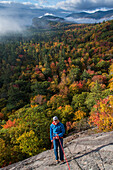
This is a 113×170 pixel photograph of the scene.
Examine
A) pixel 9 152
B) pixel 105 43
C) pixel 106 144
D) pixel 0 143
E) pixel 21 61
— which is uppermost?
pixel 105 43

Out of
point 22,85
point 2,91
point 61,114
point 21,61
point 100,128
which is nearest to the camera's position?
point 100,128

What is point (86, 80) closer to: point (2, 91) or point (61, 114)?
point (61, 114)

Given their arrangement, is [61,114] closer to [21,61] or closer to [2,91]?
[2,91]

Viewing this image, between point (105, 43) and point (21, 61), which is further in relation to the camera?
point (105, 43)

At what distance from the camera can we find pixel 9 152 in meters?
17.3

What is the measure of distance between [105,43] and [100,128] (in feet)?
492

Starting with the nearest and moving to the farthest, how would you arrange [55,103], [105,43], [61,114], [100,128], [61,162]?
1. [61,162]
2. [100,128]
3. [61,114]
4. [55,103]
5. [105,43]

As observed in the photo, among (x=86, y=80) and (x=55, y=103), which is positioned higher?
(x=86, y=80)

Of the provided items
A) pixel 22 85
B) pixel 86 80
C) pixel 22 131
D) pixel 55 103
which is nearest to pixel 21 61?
pixel 22 85

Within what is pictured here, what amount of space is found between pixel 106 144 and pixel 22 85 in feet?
204

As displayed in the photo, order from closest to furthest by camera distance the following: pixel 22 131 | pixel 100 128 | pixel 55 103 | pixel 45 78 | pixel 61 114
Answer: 1. pixel 100 128
2. pixel 22 131
3. pixel 61 114
4. pixel 55 103
5. pixel 45 78

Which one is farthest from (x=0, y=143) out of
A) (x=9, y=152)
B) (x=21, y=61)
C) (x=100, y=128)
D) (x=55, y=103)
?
(x=21, y=61)

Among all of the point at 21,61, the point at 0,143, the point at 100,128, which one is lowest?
the point at 0,143

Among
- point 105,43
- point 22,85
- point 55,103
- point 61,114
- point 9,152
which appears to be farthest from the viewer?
point 105,43
